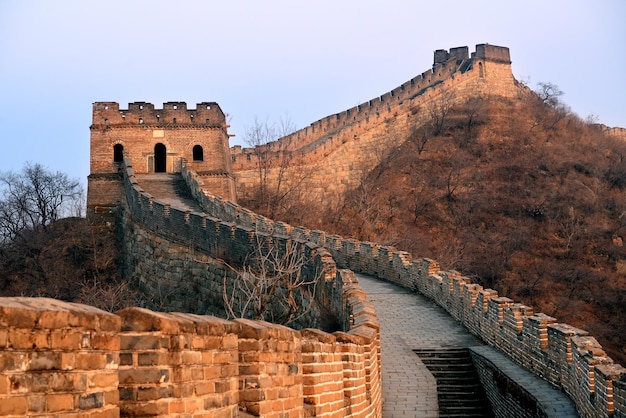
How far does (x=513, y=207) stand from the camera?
135 feet

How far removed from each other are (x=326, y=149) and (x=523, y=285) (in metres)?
14.0

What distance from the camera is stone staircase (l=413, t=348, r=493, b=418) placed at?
13.5 meters

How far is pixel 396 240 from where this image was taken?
34312 millimetres

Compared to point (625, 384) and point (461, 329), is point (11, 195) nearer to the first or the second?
point (461, 329)

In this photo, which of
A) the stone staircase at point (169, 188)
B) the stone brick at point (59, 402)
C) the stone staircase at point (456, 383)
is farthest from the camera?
the stone staircase at point (169, 188)

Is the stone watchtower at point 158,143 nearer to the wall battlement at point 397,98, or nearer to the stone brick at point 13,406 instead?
the wall battlement at point 397,98

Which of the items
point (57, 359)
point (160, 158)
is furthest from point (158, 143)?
point (57, 359)

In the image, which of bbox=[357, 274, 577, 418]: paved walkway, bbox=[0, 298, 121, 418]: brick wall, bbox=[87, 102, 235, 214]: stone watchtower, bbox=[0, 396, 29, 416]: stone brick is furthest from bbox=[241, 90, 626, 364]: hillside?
bbox=[0, 396, 29, 416]: stone brick

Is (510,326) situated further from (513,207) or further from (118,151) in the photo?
(513,207)

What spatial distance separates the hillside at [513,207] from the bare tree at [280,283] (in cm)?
1218

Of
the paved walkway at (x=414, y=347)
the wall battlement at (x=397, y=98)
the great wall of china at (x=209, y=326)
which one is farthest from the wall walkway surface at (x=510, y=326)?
the wall battlement at (x=397, y=98)

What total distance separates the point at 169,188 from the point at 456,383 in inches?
825

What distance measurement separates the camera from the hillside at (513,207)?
108 ft

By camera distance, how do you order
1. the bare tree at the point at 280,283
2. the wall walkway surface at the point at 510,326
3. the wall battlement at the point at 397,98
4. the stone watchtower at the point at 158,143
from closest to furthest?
1. the wall walkway surface at the point at 510,326
2. the bare tree at the point at 280,283
3. the stone watchtower at the point at 158,143
4. the wall battlement at the point at 397,98
